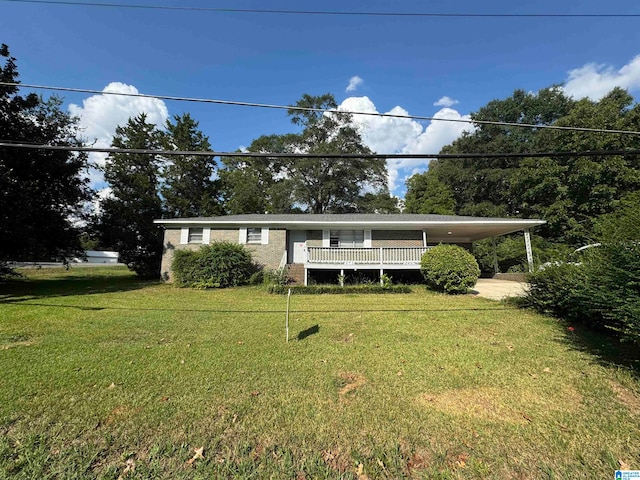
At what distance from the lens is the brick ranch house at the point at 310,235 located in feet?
47.4

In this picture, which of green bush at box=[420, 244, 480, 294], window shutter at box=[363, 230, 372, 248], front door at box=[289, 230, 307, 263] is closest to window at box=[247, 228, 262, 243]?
front door at box=[289, 230, 307, 263]

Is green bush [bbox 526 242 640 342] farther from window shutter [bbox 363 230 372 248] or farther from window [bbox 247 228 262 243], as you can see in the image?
window [bbox 247 228 262 243]

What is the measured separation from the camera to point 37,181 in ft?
42.2

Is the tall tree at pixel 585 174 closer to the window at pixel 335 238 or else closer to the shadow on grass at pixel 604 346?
the window at pixel 335 238

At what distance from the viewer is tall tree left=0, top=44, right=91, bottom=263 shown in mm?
11477

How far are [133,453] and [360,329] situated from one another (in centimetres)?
455

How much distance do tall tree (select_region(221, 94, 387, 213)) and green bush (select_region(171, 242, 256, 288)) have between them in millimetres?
17438

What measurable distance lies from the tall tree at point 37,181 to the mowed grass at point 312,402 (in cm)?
782

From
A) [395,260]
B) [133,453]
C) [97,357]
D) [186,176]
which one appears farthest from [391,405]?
[186,176]

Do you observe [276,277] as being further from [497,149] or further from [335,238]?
[497,149]

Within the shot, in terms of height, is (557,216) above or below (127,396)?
above

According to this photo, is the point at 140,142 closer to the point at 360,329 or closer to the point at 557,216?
the point at 360,329

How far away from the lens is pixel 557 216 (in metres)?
21.7

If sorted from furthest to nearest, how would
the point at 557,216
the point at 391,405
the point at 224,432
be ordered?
the point at 557,216
the point at 391,405
the point at 224,432
